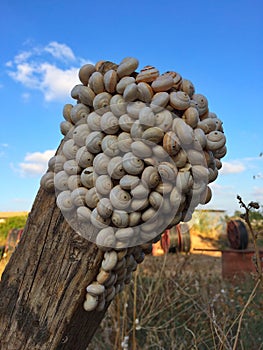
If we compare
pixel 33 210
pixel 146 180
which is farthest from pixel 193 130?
A: pixel 33 210

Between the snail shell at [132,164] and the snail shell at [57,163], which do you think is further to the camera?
the snail shell at [57,163]

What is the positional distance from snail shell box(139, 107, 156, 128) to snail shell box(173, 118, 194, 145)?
0.05 metres

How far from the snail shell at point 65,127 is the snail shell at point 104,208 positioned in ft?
0.80

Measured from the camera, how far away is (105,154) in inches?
35.2

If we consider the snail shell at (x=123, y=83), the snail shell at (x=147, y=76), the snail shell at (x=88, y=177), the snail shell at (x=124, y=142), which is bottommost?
the snail shell at (x=88, y=177)

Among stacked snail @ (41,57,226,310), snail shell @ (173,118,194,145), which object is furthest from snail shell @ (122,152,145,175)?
snail shell @ (173,118,194,145)

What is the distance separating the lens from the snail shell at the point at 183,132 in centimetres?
86

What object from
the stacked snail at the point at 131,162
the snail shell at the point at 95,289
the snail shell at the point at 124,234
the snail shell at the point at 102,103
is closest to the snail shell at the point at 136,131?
the stacked snail at the point at 131,162

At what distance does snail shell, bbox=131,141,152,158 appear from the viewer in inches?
33.7

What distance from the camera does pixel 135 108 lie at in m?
0.89

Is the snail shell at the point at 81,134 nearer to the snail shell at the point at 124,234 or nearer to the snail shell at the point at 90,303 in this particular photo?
the snail shell at the point at 124,234

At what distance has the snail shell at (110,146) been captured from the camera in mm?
888

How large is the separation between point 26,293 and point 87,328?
0.18m

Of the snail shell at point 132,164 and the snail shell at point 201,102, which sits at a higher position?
the snail shell at point 201,102
